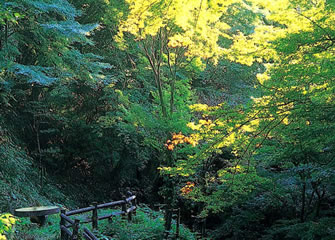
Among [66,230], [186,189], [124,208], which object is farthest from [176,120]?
[66,230]

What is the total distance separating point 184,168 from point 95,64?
593 centimetres

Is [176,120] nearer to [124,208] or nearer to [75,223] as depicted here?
[124,208]

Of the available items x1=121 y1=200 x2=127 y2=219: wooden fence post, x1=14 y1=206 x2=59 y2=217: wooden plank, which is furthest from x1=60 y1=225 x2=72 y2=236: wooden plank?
x1=121 y1=200 x2=127 y2=219: wooden fence post

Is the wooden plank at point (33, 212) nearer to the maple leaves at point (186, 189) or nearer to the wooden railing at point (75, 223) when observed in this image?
the wooden railing at point (75, 223)

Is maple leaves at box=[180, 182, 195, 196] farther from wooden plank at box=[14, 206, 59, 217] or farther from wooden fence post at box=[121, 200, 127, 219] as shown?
wooden plank at box=[14, 206, 59, 217]

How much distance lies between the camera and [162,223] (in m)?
10.0

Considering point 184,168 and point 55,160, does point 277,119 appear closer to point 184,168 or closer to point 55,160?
point 184,168

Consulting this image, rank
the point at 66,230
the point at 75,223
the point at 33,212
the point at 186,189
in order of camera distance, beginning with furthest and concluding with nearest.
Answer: the point at 186,189, the point at 33,212, the point at 66,230, the point at 75,223

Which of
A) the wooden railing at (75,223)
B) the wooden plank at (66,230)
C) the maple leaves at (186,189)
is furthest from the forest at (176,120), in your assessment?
the wooden plank at (66,230)

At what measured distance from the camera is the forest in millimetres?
5016

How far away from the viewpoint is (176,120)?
9.62 metres

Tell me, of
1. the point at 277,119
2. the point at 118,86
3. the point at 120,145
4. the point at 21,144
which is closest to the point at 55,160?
the point at 21,144

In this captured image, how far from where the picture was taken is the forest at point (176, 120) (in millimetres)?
5016

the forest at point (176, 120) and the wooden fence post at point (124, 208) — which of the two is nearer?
the forest at point (176, 120)
